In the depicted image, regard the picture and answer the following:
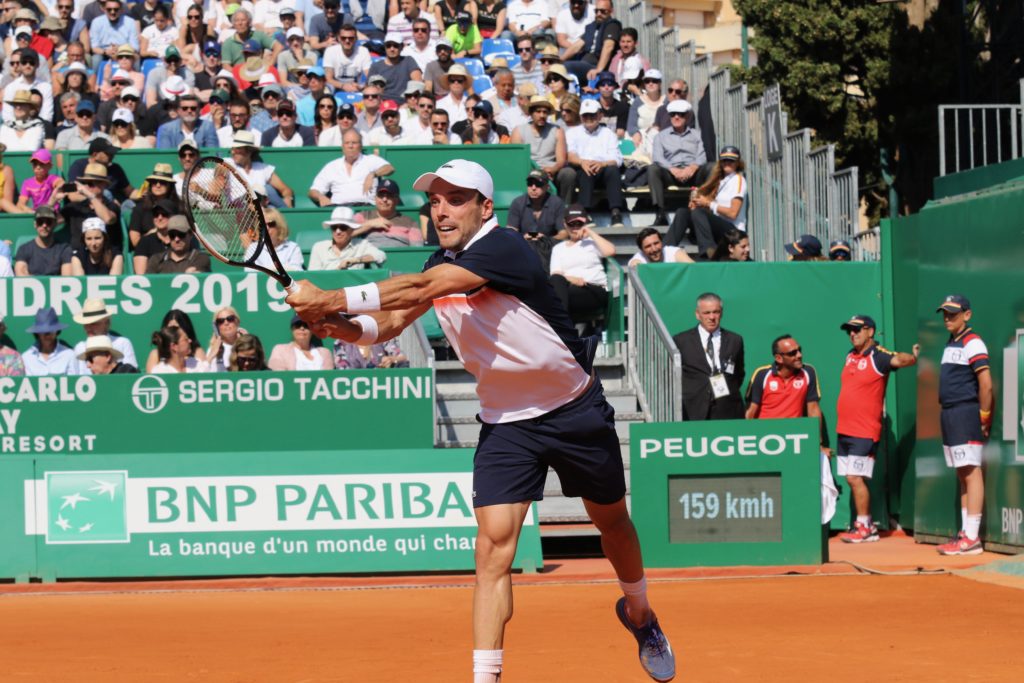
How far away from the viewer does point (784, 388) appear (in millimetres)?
14211

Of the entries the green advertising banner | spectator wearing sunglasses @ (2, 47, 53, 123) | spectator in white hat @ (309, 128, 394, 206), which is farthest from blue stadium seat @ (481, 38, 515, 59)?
the green advertising banner

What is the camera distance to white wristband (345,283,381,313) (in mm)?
5570

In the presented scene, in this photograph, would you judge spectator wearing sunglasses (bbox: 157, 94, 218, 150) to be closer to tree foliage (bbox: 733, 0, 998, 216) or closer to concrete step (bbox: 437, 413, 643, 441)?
concrete step (bbox: 437, 413, 643, 441)

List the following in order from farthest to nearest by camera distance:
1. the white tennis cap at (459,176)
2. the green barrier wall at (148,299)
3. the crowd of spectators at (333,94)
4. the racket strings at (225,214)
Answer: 1. the crowd of spectators at (333,94)
2. the green barrier wall at (148,299)
3. the racket strings at (225,214)
4. the white tennis cap at (459,176)

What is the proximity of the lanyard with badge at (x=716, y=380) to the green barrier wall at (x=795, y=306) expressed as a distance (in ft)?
3.37

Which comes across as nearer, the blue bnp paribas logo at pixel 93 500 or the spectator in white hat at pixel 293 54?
the blue bnp paribas logo at pixel 93 500

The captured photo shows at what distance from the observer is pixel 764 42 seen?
3138 centimetres

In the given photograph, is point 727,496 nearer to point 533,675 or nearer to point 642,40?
point 533,675

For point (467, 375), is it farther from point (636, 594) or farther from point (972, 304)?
point (636, 594)

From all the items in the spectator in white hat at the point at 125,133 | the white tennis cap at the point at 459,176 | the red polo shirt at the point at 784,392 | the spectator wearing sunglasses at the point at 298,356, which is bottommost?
the red polo shirt at the point at 784,392

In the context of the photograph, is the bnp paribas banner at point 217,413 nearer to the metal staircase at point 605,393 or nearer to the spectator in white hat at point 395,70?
the metal staircase at point 605,393

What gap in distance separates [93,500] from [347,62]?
9.03 meters

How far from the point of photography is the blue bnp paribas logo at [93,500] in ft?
40.9

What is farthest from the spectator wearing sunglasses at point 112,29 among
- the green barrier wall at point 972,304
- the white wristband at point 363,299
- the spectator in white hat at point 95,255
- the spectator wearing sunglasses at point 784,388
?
the white wristband at point 363,299
